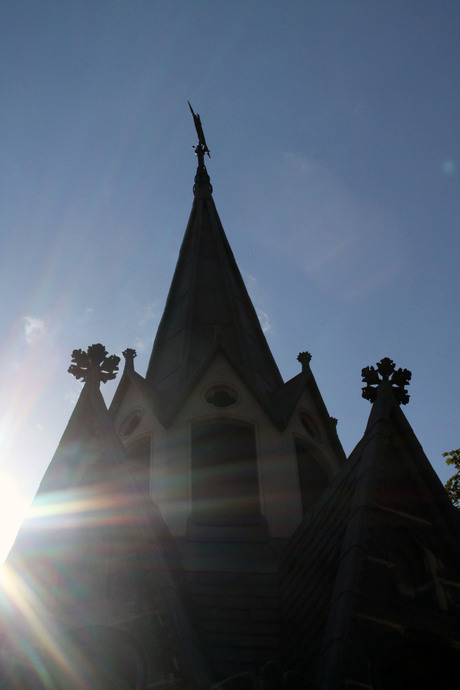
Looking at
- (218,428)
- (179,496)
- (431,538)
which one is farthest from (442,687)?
(218,428)

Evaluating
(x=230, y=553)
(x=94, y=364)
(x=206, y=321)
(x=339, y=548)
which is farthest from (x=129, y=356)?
(x=339, y=548)

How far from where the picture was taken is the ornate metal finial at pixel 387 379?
1032cm

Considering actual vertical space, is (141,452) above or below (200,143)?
below

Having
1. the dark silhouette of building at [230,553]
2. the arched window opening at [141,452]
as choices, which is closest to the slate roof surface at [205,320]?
the dark silhouette of building at [230,553]

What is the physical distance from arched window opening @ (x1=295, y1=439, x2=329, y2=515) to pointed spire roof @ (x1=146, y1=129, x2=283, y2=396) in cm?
126

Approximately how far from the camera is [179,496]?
11.7 m

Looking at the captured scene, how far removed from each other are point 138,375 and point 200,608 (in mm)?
6589

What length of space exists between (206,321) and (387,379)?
6781 millimetres

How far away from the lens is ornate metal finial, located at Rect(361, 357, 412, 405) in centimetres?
1032

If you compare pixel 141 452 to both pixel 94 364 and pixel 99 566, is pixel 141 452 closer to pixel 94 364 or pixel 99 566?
pixel 94 364

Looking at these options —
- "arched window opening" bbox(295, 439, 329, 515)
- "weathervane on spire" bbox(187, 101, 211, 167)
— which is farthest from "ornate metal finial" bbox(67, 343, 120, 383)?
"weathervane on spire" bbox(187, 101, 211, 167)

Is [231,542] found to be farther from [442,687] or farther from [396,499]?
[442,687]

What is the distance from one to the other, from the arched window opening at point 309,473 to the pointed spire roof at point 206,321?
1259 mm

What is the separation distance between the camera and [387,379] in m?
10.4
